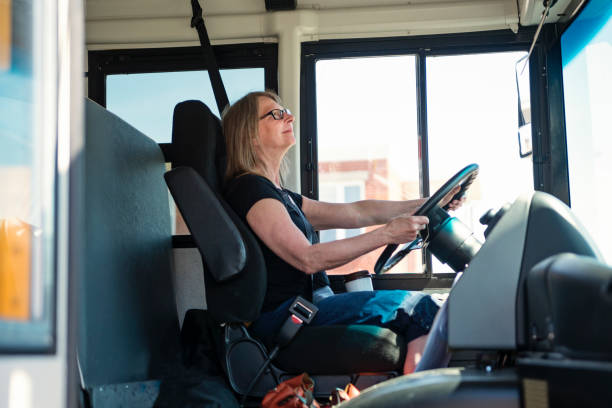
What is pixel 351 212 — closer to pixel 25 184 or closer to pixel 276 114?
pixel 276 114

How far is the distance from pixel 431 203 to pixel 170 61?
5.46 ft

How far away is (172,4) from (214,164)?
3.52 ft

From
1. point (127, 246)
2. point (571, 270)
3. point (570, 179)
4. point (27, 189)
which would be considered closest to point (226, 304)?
point (127, 246)

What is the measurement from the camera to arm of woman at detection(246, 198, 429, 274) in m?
2.07

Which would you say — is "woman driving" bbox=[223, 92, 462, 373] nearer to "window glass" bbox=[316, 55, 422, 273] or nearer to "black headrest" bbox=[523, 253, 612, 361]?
"window glass" bbox=[316, 55, 422, 273]

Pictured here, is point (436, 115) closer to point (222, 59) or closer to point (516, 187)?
point (516, 187)

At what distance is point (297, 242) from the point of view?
209 centimetres

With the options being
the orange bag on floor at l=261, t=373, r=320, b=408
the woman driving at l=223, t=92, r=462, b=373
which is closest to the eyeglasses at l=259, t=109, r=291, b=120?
the woman driving at l=223, t=92, r=462, b=373

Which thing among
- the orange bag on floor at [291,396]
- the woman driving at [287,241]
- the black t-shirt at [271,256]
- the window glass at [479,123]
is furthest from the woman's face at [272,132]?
the orange bag on floor at [291,396]

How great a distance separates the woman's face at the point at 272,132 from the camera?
246 cm

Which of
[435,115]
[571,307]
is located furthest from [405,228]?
[435,115]

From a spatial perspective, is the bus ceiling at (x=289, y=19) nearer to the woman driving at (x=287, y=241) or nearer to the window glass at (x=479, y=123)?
the window glass at (x=479, y=123)

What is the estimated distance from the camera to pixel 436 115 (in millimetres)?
2973

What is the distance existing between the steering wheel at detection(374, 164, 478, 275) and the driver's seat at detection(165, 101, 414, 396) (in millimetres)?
219
